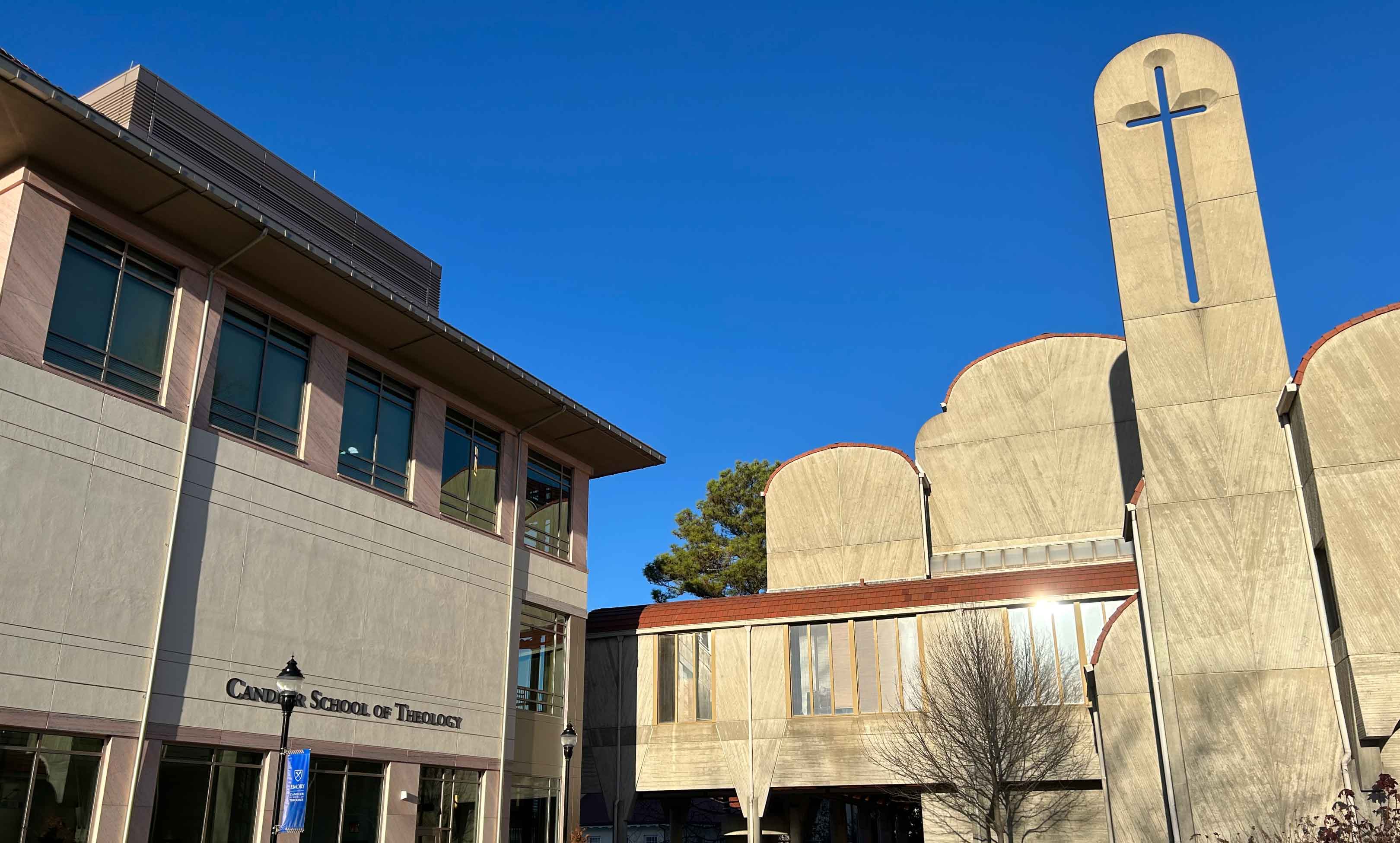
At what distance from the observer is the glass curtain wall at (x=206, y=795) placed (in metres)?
16.4

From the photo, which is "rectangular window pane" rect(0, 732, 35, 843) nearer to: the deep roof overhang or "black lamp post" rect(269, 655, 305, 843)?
"black lamp post" rect(269, 655, 305, 843)

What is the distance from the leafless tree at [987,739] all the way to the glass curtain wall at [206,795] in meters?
14.6

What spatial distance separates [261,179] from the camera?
2236cm

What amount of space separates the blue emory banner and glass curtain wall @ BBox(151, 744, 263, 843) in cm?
167

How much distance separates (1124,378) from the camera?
33.2 meters

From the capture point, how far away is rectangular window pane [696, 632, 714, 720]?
29.0m

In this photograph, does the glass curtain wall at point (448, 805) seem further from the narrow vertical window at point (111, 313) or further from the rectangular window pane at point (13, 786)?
the narrow vertical window at point (111, 313)

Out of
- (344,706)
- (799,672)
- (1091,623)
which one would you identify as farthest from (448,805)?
(1091,623)

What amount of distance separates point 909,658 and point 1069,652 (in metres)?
3.81

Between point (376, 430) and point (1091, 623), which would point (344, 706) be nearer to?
point (376, 430)

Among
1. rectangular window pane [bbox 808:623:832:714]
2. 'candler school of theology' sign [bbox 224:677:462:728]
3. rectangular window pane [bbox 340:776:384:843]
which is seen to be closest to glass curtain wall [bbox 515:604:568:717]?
'candler school of theology' sign [bbox 224:677:462:728]

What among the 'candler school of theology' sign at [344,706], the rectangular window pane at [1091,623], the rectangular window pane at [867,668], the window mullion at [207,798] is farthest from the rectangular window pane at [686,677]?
the window mullion at [207,798]

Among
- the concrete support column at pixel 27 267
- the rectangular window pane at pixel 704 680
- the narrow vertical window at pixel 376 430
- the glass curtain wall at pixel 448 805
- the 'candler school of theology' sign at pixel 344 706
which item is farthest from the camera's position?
the rectangular window pane at pixel 704 680

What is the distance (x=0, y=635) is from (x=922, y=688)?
18894 millimetres
